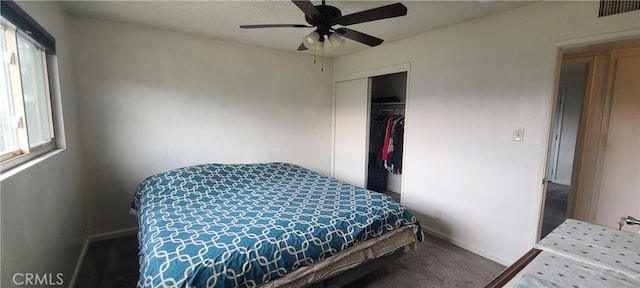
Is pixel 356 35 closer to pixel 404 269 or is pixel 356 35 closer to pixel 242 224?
pixel 242 224

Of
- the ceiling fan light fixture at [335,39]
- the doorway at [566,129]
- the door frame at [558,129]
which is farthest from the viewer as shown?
the door frame at [558,129]

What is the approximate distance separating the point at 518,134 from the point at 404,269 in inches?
59.1

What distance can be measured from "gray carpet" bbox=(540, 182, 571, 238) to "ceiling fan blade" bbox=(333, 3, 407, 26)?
2.66 m

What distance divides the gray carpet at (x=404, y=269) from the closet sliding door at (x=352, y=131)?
1.48 m

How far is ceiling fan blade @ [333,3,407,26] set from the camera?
1.53m

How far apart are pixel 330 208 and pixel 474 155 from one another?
1545mm

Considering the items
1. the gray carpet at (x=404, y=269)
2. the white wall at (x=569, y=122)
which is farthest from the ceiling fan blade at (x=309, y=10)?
the white wall at (x=569, y=122)

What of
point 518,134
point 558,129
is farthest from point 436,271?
point 558,129

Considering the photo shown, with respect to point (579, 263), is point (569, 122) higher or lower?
higher

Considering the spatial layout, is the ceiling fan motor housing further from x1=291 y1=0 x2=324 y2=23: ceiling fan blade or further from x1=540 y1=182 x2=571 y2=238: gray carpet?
x1=540 y1=182 x2=571 y2=238: gray carpet

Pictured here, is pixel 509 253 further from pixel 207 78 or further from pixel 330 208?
pixel 207 78

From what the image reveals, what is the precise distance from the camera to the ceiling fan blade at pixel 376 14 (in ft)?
5.02

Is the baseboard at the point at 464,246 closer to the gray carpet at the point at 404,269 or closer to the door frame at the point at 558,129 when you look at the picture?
the gray carpet at the point at 404,269

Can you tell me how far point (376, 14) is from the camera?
5.31 feet
